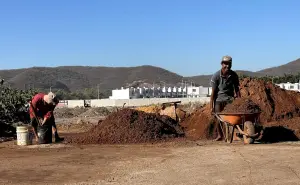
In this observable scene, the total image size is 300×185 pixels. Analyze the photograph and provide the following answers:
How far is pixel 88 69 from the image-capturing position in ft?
521

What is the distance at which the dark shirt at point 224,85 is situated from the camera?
445 inches

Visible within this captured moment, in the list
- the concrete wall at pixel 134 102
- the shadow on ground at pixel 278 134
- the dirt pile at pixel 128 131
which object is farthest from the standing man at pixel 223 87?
the concrete wall at pixel 134 102

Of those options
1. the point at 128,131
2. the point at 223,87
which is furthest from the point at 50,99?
the point at 223,87

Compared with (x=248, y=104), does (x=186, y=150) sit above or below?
below

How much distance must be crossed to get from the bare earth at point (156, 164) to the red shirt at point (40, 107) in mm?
1342

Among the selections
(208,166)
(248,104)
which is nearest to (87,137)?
(248,104)

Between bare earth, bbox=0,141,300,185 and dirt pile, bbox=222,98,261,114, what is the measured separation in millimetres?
874

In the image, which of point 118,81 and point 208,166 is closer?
point 208,166

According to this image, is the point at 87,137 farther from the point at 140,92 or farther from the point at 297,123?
the point at 140,92

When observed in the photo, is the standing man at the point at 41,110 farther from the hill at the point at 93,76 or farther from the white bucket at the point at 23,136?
the hill at the point at 93,76

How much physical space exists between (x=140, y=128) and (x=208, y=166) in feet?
15.4

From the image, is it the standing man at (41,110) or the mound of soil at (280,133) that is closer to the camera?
the mound of soil at (280,133)

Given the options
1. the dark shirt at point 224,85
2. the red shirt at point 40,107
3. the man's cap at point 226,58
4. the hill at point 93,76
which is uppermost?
the hill at point 93,76

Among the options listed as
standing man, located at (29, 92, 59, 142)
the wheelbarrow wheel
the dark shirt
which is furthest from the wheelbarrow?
standing man, located at (29, 92, 59, 142)
